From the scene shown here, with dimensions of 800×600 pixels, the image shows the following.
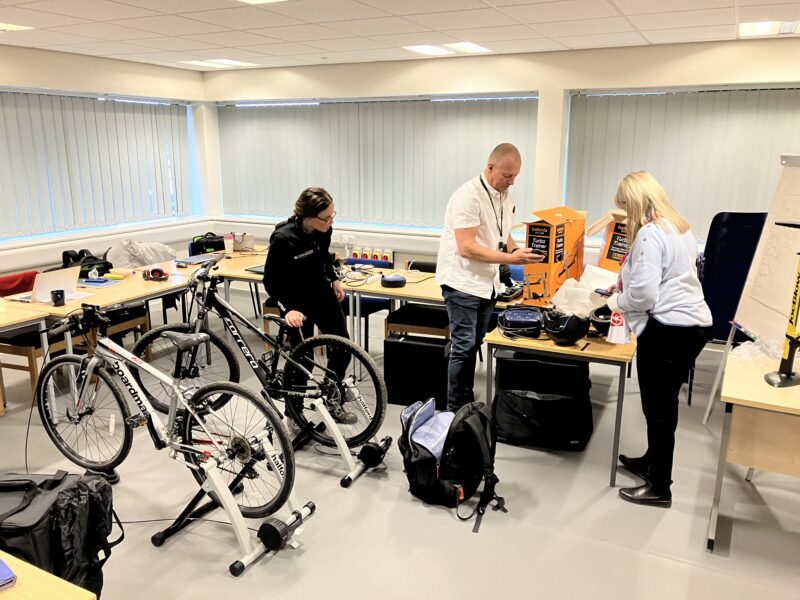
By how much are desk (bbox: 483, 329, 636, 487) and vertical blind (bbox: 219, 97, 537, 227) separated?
10.5ft

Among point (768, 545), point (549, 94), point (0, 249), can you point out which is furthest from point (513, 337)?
point (0, 249)

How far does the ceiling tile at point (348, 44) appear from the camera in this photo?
4812mm

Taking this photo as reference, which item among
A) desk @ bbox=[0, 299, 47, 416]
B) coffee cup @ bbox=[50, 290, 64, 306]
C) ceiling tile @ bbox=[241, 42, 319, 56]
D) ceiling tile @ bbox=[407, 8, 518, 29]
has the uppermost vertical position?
ceiling tile @ bbox=[241, 42, 319, 56]

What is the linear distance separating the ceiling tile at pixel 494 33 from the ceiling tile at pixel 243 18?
115 centimetres

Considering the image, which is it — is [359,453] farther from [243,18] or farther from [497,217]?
[243,18]

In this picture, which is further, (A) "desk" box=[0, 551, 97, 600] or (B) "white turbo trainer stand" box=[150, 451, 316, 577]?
(B) "white turbo trainer stand" box=[150, 451, 316, 577]

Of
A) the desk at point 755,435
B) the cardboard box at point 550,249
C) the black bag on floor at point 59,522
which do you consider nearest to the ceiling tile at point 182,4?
the cardboard box at point 550,249

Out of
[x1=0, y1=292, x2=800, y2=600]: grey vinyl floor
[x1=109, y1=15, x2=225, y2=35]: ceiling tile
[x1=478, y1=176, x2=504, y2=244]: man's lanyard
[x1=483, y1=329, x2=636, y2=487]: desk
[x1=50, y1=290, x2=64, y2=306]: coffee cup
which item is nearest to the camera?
[x1=0, y1=292, x2=800, y2=600]: grey vinyl floor

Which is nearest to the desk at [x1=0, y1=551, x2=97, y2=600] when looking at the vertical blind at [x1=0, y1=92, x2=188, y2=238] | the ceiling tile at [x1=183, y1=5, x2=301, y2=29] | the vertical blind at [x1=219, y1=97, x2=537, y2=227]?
the ceiling tile at [x1=183, y1=5, x2=301, y2=29]

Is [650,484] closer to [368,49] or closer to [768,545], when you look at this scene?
[768,545]

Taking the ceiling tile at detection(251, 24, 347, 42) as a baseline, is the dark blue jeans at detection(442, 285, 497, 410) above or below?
below

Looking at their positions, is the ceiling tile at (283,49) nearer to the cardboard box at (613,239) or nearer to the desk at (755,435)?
the cardboard box at (613,239)

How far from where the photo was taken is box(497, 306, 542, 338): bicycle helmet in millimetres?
3180

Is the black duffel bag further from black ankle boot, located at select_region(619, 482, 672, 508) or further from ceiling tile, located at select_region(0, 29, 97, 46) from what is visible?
ceiling tile, located at select_region(0, 29, 97, 46)
